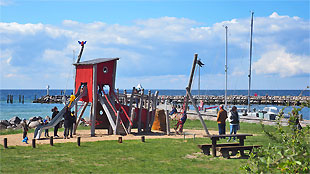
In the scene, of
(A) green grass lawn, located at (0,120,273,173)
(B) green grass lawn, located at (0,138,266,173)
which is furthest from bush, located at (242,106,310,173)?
(B) green grass lawn, located at (0,138,266,173)

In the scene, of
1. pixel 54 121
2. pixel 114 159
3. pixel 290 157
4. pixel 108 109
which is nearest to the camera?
pixel 290 157

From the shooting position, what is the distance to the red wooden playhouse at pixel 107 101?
68.5 feet

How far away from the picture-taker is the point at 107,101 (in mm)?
21344

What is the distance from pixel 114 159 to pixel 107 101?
845 centimetres

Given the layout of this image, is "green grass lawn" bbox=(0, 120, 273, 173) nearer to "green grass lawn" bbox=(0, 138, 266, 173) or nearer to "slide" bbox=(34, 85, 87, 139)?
"green grass lawn" bbox=(0, 138, 266, 173)

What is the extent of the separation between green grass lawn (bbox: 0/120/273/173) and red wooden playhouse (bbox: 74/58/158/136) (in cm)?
430

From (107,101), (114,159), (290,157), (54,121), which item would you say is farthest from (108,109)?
(290,157)

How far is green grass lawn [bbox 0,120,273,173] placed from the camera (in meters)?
11.6

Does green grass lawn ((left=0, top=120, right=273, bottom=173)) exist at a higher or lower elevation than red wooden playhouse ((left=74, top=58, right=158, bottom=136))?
lower

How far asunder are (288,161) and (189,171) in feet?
17.8

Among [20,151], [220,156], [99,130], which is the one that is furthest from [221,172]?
[99,130]

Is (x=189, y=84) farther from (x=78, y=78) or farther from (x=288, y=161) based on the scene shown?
(x=288, y=161)

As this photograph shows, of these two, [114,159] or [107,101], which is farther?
[107,101]

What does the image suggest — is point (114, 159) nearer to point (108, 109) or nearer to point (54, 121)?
point (54, 121)
